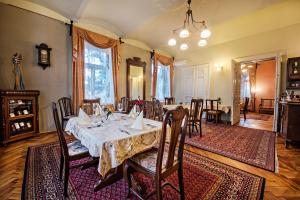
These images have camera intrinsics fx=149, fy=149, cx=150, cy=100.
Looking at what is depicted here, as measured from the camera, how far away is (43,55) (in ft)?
11.6

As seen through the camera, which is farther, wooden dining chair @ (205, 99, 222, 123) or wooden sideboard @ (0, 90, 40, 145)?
wooden dining chair @ (205, 99, 222, 123)

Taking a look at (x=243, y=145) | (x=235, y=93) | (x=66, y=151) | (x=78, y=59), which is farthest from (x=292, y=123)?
(x=78, y=59)

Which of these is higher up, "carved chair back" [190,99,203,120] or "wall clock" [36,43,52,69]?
"wall clock" [36,43,52,69]

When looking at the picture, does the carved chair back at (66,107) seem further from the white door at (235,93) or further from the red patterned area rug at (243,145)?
the white door at (235,93)

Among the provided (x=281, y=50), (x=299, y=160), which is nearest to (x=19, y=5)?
(x=299, y=160)

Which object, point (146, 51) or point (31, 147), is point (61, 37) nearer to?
point (31, 147)

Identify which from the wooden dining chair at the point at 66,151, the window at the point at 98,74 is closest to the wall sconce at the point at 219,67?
the window at the point at 98,74

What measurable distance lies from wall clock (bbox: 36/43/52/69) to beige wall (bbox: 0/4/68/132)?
4.3 inches

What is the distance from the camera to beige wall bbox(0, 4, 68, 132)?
10.3 feet

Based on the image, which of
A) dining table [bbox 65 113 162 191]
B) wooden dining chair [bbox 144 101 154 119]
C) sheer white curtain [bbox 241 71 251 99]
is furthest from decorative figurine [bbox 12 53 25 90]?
sheer white curtain [bbox 241 71 251 99]

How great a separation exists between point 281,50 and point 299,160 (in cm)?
336

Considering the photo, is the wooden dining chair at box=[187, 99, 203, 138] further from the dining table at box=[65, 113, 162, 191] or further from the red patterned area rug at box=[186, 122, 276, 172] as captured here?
the dining table at box=[65, 113, 162, 191]

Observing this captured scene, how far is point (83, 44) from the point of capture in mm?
4105

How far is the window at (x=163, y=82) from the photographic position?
6797 millimetres
